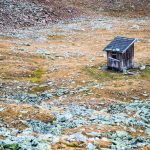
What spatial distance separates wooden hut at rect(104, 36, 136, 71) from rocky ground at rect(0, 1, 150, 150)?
3.82 feet

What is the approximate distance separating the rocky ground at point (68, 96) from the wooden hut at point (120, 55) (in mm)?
1165

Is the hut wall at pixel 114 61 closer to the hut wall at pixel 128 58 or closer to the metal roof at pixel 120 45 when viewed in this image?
the metal roof at pixel 120 45

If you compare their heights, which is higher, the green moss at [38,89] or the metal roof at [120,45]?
the metal roof at [120,45]

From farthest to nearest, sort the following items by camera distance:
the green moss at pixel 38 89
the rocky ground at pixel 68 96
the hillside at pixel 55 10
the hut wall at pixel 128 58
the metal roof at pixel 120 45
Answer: the hillside at pixel 55 10
the hut wall at pixel 128 58
the metal roof at pixel 120 45
the green moss at pixel 38 89
the rocky ground at pixel 68 96

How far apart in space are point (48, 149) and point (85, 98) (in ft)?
37.9

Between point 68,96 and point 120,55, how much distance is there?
39.4 ft

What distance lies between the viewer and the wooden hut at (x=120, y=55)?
41.3 meters

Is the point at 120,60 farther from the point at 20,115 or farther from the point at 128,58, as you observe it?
the point at 20,115

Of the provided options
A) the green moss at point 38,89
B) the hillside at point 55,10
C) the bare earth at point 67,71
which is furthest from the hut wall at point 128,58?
the hillside at point 55,10

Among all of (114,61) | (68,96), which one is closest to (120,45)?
(114,61)

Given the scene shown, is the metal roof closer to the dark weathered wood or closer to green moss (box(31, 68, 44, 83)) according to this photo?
the dark weathered wood

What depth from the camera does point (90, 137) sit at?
22234 mm

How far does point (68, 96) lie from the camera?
31.8 meters

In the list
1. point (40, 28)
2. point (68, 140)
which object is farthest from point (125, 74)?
point (40, 28)
